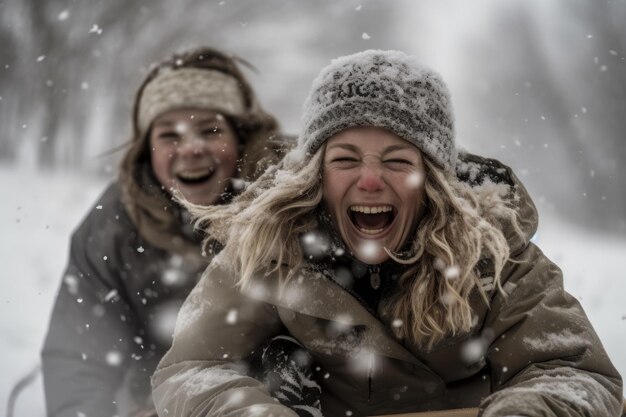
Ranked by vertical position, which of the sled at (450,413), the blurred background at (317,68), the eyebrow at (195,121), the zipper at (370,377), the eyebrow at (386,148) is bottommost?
the sled at (450,413)

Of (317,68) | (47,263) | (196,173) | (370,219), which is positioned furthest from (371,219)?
(317,68)

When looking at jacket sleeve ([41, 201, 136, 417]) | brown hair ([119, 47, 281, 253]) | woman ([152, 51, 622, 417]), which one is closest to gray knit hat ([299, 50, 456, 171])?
woman ([152, 51, 622, 417])

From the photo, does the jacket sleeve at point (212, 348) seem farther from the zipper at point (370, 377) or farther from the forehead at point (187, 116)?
the forehead at point (187, 116)

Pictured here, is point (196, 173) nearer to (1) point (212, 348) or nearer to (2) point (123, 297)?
(2) point (123, 297)

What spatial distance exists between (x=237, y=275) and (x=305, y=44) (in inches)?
335

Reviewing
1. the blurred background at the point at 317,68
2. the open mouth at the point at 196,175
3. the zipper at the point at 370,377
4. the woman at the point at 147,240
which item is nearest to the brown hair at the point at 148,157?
the woman at the point at 147,240

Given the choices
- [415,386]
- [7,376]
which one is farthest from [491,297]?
[7,376]

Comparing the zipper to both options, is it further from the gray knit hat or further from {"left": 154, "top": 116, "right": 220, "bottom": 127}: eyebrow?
{"left": 154, "top": 116, "right": 220, "bottom": 127}: eyebrow

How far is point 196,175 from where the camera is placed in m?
3.26

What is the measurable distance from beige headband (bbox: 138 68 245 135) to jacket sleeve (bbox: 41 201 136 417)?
2.00ft

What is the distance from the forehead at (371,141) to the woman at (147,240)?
111 centimetres

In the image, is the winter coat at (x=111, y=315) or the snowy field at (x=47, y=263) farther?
the snowy field at (x=47, y=263)

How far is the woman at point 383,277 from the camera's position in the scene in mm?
1997

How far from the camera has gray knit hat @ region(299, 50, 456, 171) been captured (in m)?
2.01
